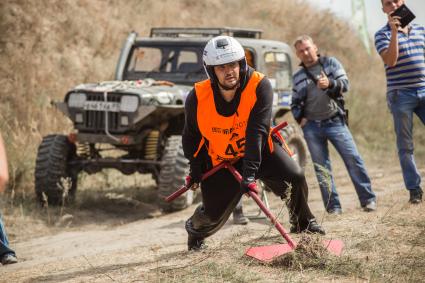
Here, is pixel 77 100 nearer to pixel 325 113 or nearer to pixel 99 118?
pixel 99 118

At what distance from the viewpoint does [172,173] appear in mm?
8508

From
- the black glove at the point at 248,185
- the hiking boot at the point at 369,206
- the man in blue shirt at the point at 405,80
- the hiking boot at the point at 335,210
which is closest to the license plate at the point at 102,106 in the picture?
the hiking boot at the point at 335,210

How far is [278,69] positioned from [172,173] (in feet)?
8.83

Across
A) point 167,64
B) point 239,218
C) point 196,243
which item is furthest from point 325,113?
point 167,64

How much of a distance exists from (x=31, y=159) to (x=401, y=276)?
717 centimetres

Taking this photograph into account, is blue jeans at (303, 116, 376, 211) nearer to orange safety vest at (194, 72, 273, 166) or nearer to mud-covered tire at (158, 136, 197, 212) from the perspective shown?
mud-covered tire at (158, 136, 197, 212)

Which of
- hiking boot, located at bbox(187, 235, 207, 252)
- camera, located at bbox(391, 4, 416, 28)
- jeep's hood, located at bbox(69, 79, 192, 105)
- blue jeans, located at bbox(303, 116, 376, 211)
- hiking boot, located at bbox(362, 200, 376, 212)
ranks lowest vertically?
hiking boot, located at bbox(362, 200, 376, 212)

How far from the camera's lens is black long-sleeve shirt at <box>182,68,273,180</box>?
194 inches

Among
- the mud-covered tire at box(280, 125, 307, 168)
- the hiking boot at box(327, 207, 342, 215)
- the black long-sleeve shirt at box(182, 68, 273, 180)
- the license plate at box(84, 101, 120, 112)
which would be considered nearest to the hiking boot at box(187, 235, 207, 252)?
the black long-sleeve shirt at box(182, 68, 273, 180)

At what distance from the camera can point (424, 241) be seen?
5.20m

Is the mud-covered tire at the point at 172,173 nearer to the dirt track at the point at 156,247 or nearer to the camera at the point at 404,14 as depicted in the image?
the dirt track at the point at 156,247

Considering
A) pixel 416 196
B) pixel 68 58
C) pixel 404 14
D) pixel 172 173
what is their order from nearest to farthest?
pixel 404 14, pixel 416 196, pixel 172 173, pixel 68 58

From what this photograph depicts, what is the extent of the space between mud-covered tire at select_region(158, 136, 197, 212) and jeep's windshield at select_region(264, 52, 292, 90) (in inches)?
75.4

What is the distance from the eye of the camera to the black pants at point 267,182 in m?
5.22
